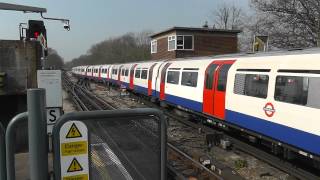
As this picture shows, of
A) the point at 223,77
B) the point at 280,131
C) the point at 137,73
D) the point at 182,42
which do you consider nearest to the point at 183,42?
the point at 182,42

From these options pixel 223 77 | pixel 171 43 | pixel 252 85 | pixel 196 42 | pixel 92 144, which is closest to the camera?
pixel 92 144

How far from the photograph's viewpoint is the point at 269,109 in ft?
32.0

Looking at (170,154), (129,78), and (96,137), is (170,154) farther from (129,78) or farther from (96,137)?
(129,78)

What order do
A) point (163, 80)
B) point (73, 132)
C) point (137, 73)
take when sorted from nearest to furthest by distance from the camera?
1. point (73, 132)
2. point (163, 80)
3. point (137, 73)

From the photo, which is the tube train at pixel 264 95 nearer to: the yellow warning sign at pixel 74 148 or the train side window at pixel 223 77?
the train side window at pixel 223 77

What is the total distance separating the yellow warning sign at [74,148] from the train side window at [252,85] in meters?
7.74

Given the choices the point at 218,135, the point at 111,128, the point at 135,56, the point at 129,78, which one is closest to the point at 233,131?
the point at 218,135

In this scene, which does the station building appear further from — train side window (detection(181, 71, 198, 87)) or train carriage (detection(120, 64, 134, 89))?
train side window (detection(181, 71, 198, 87))

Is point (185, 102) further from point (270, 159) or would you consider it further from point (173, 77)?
point (270, 159)

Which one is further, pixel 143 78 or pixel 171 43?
pixel 171 43

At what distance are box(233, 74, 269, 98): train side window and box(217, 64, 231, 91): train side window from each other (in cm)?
73

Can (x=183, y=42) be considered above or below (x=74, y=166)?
above

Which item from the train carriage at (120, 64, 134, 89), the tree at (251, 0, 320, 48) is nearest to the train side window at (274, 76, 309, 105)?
the tree at (251, 0, 320, 48)

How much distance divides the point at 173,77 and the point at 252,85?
802cm
